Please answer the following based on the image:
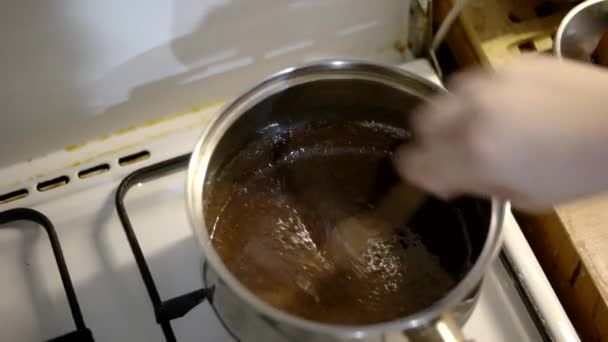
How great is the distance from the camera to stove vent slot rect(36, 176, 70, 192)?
0.58m

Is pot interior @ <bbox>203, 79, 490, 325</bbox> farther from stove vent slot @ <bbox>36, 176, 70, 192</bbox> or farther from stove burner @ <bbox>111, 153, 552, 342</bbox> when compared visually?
stove vent slot @ <bbox>36, 176, 70, 192</bbox>

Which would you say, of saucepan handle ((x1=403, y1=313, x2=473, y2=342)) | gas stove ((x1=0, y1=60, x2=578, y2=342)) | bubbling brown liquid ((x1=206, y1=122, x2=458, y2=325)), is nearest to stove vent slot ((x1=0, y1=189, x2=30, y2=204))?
gas stove ((x1=0, y1=60, x2=578, y2=342))

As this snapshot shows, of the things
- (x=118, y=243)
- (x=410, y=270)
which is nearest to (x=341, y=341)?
(x=410, y=270)

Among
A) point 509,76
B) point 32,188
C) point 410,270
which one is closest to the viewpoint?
point 509,76

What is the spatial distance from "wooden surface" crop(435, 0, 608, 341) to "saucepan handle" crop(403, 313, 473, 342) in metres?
0.16

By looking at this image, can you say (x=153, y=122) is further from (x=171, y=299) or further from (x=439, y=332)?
(x=439, y=332)

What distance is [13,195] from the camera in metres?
0.58

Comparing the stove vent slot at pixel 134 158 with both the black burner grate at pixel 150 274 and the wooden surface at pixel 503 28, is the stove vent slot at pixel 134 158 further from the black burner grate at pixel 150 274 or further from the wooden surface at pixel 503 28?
the wooden surface at pixel 503 28

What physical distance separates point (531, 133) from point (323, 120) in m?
0.22

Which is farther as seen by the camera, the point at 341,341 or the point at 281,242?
the point at 281,242

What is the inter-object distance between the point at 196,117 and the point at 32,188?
144mm

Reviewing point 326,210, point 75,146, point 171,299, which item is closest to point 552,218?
point 326,210

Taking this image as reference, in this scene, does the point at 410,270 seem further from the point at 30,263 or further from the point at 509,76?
the point at 30,263

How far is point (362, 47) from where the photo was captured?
636 millimetres
